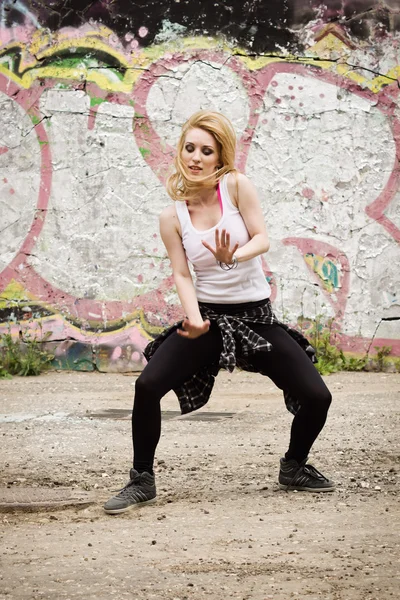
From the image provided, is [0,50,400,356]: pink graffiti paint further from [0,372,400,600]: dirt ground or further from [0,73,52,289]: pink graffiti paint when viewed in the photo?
[0,372,400,600]: dirt ground

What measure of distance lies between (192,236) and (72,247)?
3.89 metres

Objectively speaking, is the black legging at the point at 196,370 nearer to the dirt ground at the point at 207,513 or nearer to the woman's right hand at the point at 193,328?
the woman's right hand at the point at 193,328

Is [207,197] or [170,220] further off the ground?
[207,197]

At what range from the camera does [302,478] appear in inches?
167

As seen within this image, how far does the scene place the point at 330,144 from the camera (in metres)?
7.72

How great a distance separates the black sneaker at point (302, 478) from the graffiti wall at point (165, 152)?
3582 mm

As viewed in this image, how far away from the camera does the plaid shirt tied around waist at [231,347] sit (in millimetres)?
4016

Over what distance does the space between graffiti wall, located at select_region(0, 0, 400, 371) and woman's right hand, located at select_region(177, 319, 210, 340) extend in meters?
3.82

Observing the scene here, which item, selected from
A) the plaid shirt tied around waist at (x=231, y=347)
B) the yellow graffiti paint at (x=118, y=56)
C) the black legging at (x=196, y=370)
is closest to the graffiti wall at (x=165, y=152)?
the yellow graffiti paint at (x=118, y=56)

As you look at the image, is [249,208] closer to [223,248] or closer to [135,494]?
[223,248]

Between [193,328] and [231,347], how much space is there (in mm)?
192

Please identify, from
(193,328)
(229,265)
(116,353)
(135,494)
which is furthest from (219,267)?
(116,353)

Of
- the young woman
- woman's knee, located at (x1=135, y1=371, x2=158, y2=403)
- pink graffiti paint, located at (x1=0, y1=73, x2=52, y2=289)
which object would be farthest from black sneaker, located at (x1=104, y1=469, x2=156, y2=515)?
pink graffiti paint, located at (x1=0, y1=73, x2=52, y2=289)

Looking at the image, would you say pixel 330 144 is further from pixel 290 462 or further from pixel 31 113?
pixel 290 462
